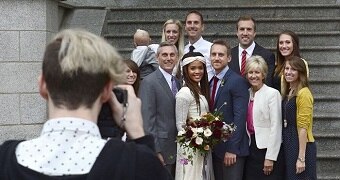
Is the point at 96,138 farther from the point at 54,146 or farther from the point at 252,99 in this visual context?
the point at 252,99

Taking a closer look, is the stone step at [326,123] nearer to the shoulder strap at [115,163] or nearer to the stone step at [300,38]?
the stone step at [300,38]

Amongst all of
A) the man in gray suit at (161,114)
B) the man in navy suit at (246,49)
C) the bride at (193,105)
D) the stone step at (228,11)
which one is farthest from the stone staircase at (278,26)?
the man in gray suit at (161,114)

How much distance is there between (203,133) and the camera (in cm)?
646

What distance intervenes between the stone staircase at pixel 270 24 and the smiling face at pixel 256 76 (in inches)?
111

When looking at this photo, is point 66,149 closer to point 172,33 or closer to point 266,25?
point 172,33

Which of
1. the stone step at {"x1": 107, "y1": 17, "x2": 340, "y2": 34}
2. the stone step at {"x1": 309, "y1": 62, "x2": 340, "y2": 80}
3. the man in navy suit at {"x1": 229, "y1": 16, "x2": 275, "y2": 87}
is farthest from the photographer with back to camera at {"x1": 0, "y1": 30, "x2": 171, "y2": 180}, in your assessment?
the stone step at {"x1": 107, "y1": 17, "x2": 340, "y2": 34}

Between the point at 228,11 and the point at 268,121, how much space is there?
5.45 metres

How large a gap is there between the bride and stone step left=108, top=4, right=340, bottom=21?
504cm

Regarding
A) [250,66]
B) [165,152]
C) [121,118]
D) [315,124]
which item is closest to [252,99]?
[250,66]

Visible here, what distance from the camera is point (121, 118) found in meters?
2.36

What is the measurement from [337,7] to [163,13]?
2968 millimetres

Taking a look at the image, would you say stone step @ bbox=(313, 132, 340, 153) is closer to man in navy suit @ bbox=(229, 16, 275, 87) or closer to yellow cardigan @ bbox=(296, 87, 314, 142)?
man in navy suit @ bbox=(229, 16, 275, 87)

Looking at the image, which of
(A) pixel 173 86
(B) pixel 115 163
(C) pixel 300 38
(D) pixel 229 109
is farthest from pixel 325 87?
(B) pixel 115 163

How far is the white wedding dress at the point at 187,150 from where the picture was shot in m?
6.73
